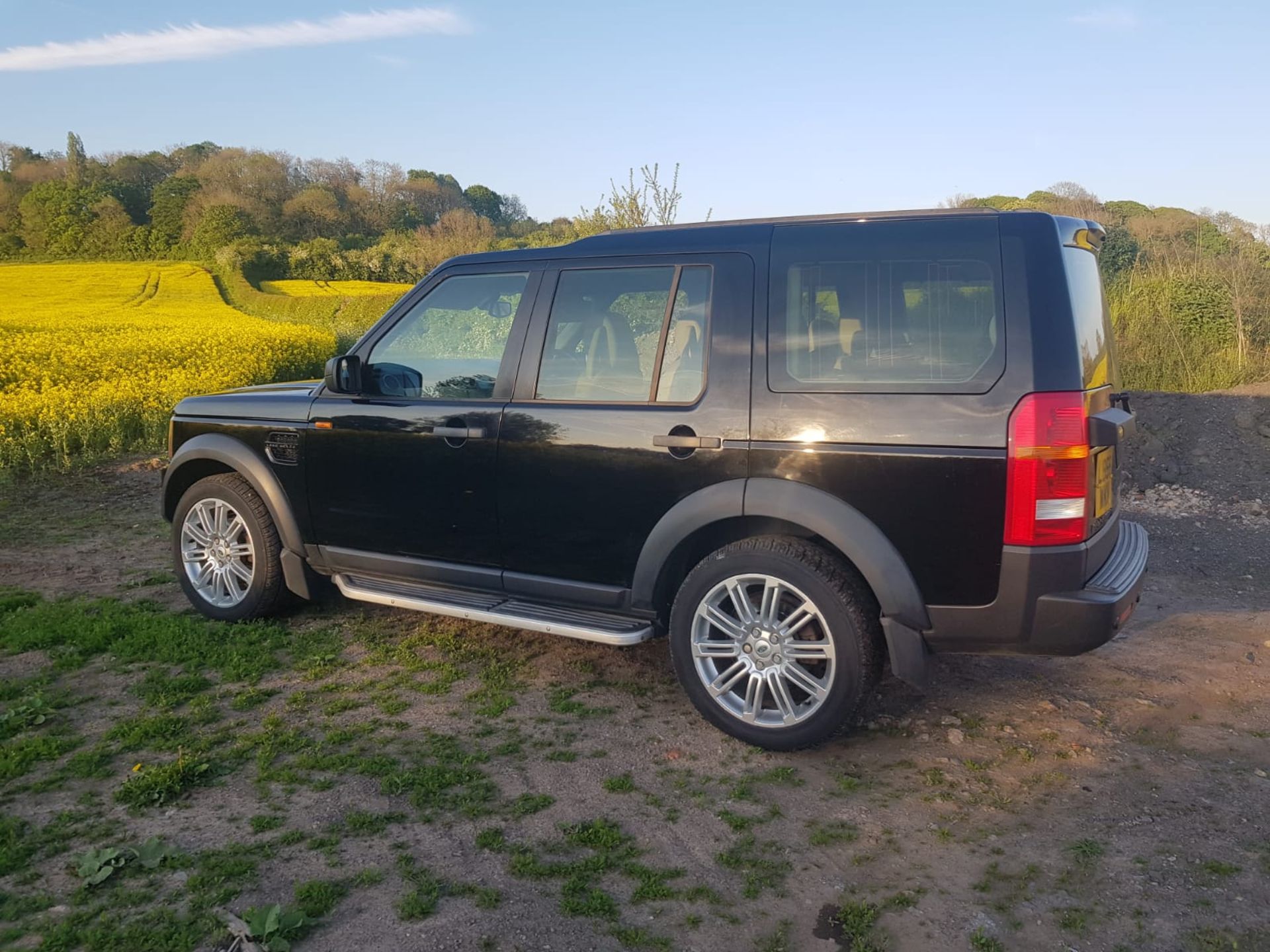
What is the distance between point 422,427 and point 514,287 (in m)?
0.82

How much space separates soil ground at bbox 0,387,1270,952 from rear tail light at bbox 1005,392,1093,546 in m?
1.03

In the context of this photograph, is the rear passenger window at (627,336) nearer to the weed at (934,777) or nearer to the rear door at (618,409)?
the rear door at (618,409)

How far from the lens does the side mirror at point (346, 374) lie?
479 centimetres

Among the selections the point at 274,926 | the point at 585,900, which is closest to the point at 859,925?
the point at 585,900

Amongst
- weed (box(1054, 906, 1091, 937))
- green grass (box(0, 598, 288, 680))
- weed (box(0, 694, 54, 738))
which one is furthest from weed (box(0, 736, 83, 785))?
weed (box(1054, 906, 1091, 937))

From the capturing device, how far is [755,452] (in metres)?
3.78

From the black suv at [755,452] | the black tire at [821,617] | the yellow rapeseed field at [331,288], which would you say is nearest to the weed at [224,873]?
the black suv at [755,452]

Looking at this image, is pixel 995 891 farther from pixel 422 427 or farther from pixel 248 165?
pixel 248 165

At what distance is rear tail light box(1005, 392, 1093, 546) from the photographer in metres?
3.29

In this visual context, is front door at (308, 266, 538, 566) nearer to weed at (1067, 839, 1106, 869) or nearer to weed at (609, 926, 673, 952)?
weed at (609, 926, 673, 952)

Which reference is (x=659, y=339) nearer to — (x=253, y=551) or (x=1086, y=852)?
(x=1086, y=852)

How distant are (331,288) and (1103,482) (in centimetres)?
4915

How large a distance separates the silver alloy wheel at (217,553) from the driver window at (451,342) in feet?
4.23

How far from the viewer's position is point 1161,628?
17.5ft
